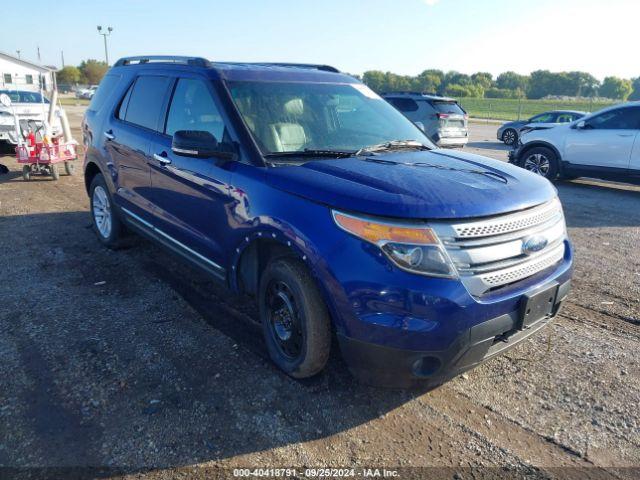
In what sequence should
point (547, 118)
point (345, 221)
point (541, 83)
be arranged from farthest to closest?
1. point (541, 83)
2. point (547, 118)
3. point (345, 221)

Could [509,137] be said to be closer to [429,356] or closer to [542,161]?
[542,161]

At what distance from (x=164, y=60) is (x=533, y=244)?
3.45m

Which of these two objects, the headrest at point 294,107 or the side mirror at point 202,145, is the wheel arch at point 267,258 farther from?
the headrest at point 294,107

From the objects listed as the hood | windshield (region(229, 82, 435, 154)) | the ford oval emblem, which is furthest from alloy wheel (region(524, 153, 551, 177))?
the ford oval emblem

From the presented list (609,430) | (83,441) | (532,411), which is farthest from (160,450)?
(609,430)

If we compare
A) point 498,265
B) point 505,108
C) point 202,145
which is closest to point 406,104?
point 202,145

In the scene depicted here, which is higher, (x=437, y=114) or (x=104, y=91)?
(x=104, y=91)

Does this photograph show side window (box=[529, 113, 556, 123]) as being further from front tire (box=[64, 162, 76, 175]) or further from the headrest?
the headrest

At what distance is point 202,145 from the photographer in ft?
10.1

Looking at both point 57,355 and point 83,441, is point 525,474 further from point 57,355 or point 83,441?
point 57,355

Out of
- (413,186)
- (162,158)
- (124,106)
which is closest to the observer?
(413,186)

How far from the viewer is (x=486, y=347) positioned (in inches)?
96.5

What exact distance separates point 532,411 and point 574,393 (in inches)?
14.7

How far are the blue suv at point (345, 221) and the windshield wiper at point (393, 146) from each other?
13 mm
